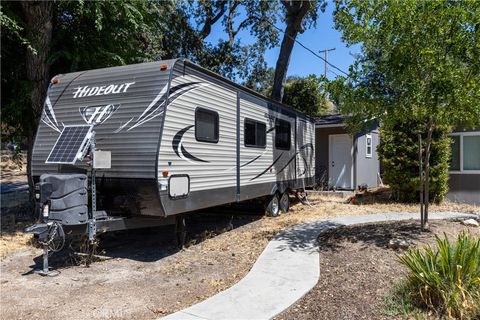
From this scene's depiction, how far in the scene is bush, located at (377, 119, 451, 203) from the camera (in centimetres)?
1170

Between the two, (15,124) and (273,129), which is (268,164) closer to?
(273,129)

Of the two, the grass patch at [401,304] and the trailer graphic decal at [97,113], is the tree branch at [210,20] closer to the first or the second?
the trailer graphic decal at [97,113]

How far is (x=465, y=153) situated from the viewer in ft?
40.9

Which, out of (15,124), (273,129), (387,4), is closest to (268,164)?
(273,129)

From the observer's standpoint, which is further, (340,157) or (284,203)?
(340,157)

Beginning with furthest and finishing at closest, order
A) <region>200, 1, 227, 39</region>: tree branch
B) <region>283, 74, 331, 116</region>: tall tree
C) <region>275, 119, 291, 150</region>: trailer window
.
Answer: <region>283, 74, 331, 116</region>: tall tree
<region>200, 1, 227, 39</region>: tree branch
<region>275, 119, 291, 150</region>: trailer window

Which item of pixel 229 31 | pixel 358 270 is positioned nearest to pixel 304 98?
pixel 229 31

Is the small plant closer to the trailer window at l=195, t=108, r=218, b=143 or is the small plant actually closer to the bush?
the trailer window at l=195, t=108, r=218, b=143

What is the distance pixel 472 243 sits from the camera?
4762 mm

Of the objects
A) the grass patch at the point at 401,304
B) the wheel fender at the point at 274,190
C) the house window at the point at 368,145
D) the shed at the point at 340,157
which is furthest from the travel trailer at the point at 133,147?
the house window at the point at 368,145

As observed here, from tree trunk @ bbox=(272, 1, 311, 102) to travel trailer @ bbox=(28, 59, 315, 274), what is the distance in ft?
27.4

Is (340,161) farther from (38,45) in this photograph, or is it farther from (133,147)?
(133,147)

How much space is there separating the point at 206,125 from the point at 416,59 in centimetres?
362

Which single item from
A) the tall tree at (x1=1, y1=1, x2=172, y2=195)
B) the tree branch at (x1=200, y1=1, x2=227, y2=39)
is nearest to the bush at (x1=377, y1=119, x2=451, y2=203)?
the tall tree at (x1=1, y1=1, x2=172, y2=195)
